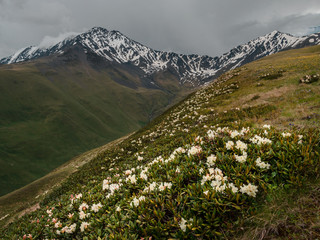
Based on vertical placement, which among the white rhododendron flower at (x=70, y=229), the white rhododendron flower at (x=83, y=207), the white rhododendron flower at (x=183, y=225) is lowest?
the white rhododendron flower at (x=70, y=229)

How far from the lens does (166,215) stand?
13.1 ft

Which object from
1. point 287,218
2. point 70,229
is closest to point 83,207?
point 70,229

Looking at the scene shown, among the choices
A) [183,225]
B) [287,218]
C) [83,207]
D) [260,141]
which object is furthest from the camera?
[83,207]

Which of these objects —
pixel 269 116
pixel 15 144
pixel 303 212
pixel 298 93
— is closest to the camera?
pixel 303 212

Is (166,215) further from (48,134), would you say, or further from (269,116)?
(48,134)

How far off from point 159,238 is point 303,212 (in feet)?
9.43

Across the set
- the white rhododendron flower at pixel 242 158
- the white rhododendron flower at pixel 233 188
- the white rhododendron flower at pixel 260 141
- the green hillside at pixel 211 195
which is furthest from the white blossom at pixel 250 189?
the white rhododendron flower at pixel 260 141

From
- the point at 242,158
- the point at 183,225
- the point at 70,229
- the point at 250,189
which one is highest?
the point at 242,158

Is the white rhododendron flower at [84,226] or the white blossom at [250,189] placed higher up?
the white blossom at [250,189]

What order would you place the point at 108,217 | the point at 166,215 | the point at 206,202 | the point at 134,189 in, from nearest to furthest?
the point at 206,202, the point at 166,215, the point at 108,217, the point at 134,189

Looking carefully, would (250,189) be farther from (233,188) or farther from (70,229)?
(70,229)

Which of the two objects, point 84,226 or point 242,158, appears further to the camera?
point 84,226

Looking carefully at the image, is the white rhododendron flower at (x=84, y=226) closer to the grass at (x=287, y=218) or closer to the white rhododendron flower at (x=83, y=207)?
the white rhododendron flower at (x=83, y=207)

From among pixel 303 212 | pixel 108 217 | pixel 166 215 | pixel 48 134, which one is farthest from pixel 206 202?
pixel 48 134
